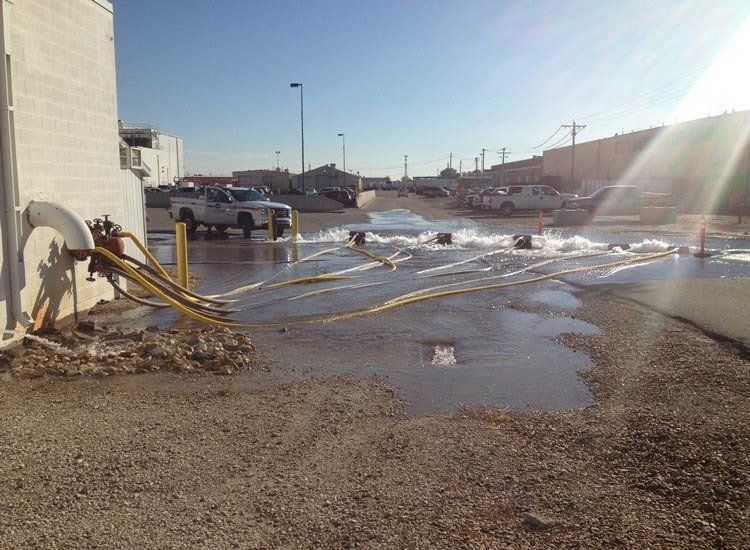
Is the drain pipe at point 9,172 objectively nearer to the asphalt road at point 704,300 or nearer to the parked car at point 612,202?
the asphalt road at point 704,300

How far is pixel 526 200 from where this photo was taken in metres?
45.2

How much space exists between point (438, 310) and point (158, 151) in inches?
3392

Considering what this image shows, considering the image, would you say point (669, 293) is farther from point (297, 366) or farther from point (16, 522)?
point (16, 522)

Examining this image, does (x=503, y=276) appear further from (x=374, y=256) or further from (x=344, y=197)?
(x=344, y=197)

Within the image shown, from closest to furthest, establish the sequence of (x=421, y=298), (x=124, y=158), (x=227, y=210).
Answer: (x=421, y=298), (x=124, y=158), (x=227, y=210)

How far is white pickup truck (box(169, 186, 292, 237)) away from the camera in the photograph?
91.0 feet

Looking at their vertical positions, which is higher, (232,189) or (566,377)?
(232,189)

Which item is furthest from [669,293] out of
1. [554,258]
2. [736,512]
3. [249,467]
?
[249,467]

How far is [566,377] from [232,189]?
24025mm

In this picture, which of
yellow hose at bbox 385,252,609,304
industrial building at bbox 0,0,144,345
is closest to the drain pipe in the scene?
industrial building at bbox 0,0,144,345

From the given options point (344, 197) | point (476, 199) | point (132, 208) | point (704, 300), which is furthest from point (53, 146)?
point (344, 197)

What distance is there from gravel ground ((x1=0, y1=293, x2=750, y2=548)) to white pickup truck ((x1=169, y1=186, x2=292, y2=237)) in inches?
821

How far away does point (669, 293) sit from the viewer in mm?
12539

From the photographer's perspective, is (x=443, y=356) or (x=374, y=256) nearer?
(x=443, y=356)
